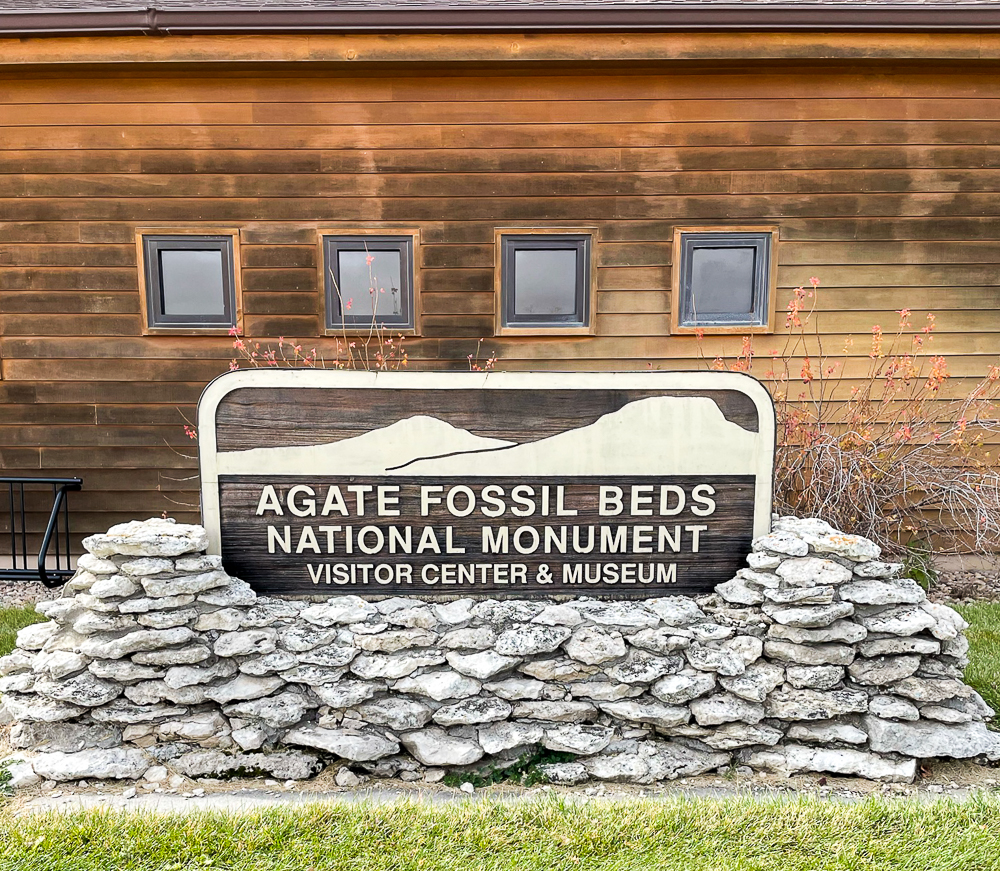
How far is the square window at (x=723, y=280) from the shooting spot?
5.11 meters

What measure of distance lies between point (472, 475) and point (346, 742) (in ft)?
3.93

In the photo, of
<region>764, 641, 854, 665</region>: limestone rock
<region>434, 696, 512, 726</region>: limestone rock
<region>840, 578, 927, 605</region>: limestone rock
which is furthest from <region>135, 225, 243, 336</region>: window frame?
<region>840, 578, 927, 605</region>: limestone rock

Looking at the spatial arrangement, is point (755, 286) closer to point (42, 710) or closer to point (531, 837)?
point (531, 837)

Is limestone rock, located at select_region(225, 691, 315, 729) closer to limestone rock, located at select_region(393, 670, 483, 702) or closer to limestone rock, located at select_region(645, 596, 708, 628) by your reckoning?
limestone rock, located at select_region(393, 670, 483, 702)

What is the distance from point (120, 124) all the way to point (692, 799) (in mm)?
5902

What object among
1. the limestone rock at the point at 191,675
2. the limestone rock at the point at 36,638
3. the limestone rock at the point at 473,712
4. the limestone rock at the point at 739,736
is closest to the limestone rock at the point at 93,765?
the limestone rock at the point at 191,675

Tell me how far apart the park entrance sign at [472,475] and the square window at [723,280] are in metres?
2.62

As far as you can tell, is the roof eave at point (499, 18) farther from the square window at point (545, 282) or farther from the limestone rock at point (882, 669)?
the limestone rock at point (882, 669)

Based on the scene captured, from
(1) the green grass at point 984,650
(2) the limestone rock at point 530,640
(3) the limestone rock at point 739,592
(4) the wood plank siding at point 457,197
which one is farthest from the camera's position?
(4) the wood plank siding at point 457,197

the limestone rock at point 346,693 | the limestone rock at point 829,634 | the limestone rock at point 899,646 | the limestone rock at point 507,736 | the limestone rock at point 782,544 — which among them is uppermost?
the limestone rock at point 782,544

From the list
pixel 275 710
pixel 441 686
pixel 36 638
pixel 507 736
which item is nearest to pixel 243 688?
pixel 275 710

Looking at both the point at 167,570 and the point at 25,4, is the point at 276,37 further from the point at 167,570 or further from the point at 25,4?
the point at 167,570

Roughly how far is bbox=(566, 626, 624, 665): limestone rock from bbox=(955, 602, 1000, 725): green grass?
72.0 inches

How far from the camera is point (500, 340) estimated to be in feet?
17.1
